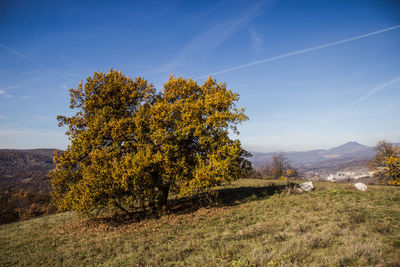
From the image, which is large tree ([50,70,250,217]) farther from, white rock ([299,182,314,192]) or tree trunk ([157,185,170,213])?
white rock ([299,182,314,192])

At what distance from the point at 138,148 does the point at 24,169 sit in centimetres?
11163

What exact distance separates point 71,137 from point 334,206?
16.8 m

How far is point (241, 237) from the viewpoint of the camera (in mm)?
8242

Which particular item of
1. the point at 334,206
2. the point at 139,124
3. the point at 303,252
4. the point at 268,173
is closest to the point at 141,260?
the point at 303,252

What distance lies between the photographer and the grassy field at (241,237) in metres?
5.93

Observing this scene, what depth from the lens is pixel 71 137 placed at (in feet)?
44.9

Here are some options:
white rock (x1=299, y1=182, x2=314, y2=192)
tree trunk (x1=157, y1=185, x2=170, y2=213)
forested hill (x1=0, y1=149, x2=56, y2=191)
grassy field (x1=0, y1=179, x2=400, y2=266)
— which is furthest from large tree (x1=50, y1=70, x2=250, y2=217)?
forested hill (x1=0, y1=149, x2=56, y2=191)

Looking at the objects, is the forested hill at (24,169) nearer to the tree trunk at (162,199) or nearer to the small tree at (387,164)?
the tree trunk at (162,199)

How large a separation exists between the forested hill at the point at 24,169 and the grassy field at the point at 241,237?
64.4 m

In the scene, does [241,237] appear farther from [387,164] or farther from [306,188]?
[387,164]

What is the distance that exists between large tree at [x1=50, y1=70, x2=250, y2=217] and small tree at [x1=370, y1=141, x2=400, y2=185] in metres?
31.0

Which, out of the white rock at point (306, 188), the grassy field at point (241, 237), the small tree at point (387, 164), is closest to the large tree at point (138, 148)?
the grassy field at point (241, 237)

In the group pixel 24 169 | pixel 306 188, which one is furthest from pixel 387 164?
pixel 24 169

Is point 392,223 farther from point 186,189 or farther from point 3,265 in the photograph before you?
point 3,265
